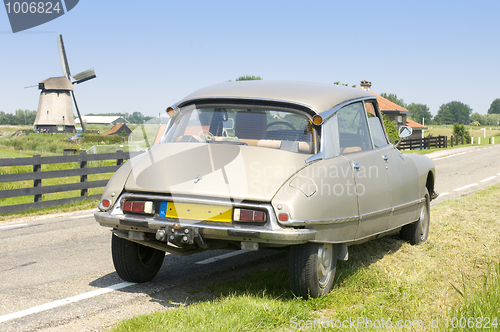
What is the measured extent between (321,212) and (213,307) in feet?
3.93

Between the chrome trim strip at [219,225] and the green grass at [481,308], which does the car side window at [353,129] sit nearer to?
the chrome trim strip at [219,225]

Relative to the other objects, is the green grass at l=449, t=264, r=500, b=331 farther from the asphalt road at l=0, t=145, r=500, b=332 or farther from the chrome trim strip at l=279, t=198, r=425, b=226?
the asphalt road at l=0, t=145, r=500, b=332

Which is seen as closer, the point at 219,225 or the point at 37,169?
the point at 219,225

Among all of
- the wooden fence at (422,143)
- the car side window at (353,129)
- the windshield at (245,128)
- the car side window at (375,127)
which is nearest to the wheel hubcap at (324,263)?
the windshield at (245,128)

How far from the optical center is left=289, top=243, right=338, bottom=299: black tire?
448 centimetres

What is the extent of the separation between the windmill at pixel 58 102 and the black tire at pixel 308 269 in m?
82.4

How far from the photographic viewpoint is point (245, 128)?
5.16 meters

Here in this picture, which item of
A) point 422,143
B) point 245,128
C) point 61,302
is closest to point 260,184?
point 245,128

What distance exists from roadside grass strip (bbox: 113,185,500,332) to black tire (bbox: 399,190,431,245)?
13 cm

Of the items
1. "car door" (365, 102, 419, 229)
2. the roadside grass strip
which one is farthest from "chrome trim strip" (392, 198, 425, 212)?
the roadside grass strip

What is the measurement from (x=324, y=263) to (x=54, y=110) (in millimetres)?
86091

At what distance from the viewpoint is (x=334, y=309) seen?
4.51m

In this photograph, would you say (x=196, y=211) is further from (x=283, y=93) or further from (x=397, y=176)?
(x=397, y=176)

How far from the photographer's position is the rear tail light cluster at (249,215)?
4273 millimetres
